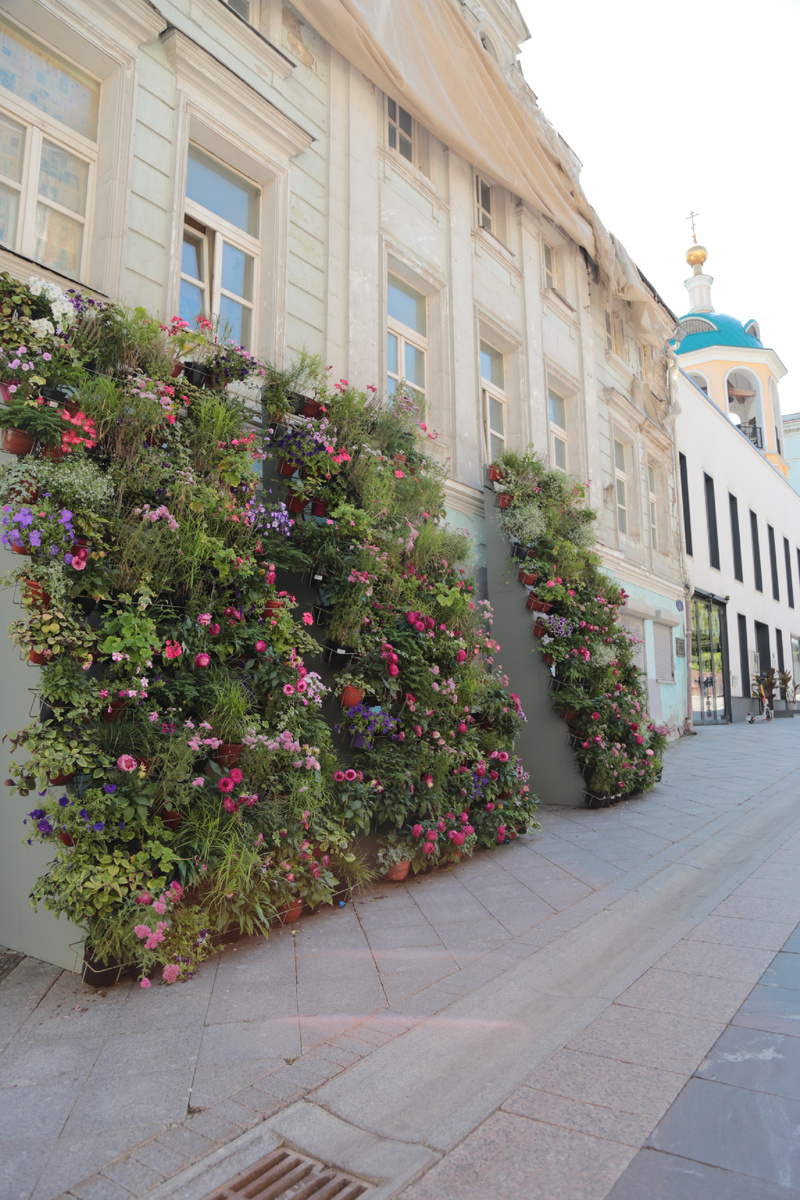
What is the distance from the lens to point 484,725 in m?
6.50

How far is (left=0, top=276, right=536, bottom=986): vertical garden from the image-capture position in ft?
11.7

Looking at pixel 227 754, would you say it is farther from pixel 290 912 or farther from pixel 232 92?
pixel 232 92

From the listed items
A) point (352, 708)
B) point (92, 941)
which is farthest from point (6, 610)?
point (352, 708)

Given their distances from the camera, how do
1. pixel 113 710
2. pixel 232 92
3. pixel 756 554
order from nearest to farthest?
pixel 113 710, pixel 232 92, pixel 756 554

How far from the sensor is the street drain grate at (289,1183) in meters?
2.04

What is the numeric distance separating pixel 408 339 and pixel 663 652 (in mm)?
8829

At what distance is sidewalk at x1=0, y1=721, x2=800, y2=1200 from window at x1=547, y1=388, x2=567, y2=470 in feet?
26.0

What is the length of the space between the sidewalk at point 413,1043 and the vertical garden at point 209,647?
38 centimetres

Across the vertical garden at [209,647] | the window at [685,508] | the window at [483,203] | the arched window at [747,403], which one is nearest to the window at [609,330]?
the window at [483,203]

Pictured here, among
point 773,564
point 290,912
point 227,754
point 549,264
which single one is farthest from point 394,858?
point 773,564

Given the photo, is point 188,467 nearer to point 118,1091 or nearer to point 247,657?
point 247,657

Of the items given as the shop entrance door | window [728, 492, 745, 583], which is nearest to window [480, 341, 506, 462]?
the shop entrance door

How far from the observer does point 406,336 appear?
884 cm

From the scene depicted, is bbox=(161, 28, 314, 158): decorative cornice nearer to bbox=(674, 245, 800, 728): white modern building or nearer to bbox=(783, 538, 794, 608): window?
bbox=(674, 245, 800, 728): white modern building
